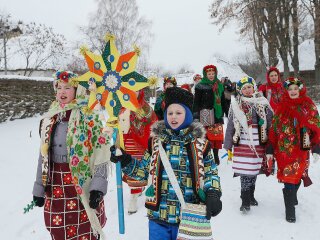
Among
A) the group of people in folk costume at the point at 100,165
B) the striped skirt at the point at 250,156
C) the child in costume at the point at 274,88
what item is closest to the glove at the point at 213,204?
the group of people in folk costume at the point at 100,165

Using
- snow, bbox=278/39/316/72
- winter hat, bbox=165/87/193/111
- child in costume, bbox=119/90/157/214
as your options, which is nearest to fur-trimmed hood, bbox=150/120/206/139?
winter hat, bbox=165/87/193/111

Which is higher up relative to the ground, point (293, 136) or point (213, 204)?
point (293, 136)

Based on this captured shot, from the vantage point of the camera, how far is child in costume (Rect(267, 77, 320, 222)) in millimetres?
4102

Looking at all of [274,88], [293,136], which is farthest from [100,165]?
[274,88]

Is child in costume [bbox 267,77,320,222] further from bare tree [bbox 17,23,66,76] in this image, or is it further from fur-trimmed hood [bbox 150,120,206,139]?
bare tree [bbox 17,23,66,76]

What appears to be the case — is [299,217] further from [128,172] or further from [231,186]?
[128,172]

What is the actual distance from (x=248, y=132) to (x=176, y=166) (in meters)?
2.19

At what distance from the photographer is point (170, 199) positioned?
257cm

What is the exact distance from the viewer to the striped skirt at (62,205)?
279 centimetres

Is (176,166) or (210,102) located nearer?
(176,166)

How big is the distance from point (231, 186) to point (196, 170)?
11.0ft

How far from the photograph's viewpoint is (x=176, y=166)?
2.56 meters

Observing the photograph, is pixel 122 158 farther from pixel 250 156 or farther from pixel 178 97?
pixel 250 156

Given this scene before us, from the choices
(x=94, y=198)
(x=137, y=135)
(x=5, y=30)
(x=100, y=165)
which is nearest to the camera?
(x=94, y=198)
